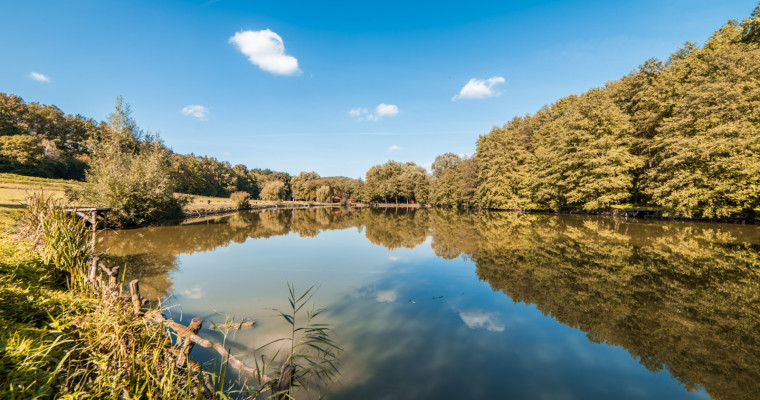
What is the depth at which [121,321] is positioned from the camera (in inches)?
154

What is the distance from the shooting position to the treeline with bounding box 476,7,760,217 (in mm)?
21688

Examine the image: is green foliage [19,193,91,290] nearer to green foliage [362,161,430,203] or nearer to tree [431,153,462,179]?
green foliage [362,161,430,203]

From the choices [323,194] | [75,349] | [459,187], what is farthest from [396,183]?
A: [75,349]

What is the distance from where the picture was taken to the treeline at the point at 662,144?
21688mm

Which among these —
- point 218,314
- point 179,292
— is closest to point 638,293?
point 218,314

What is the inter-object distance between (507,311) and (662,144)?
1233 inches

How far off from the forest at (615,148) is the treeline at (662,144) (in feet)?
0.36

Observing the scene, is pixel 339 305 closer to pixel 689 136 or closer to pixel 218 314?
pixel 218 314

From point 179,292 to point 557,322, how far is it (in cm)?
1036

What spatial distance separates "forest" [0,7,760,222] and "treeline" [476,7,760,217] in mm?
111

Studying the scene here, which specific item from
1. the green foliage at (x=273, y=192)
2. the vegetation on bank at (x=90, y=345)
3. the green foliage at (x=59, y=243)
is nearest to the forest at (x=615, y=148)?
the green foliage at (x=59, y=243)

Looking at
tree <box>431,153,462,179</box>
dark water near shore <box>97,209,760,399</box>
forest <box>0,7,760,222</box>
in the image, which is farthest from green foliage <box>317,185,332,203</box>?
dark water near shore <box>97,209,760,399</box>

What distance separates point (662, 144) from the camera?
26.6m

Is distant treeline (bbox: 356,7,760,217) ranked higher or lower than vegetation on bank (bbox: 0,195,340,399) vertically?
higher
